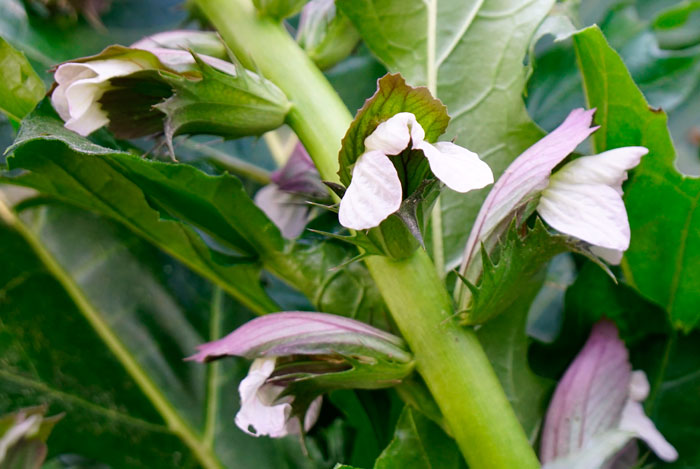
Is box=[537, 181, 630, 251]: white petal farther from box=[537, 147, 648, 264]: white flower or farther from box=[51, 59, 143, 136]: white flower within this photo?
box=[51, 59, 143, 136]: white flower

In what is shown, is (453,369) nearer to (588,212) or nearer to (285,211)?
(588,212)

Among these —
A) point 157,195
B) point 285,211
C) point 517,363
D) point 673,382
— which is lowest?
point 673,382

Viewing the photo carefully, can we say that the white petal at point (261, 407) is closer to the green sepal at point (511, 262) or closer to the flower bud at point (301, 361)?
the flower bud at point (301, 361)

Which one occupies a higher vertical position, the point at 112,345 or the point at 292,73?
the point at 292,73

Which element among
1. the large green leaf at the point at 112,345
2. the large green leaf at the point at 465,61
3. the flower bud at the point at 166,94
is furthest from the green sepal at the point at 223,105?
the large green leaf at the point at 112,345

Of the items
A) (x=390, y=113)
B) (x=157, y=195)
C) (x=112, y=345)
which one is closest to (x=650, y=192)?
(x=390, y=113)

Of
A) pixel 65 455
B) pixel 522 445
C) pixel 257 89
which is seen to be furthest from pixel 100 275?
pixel 522 445
